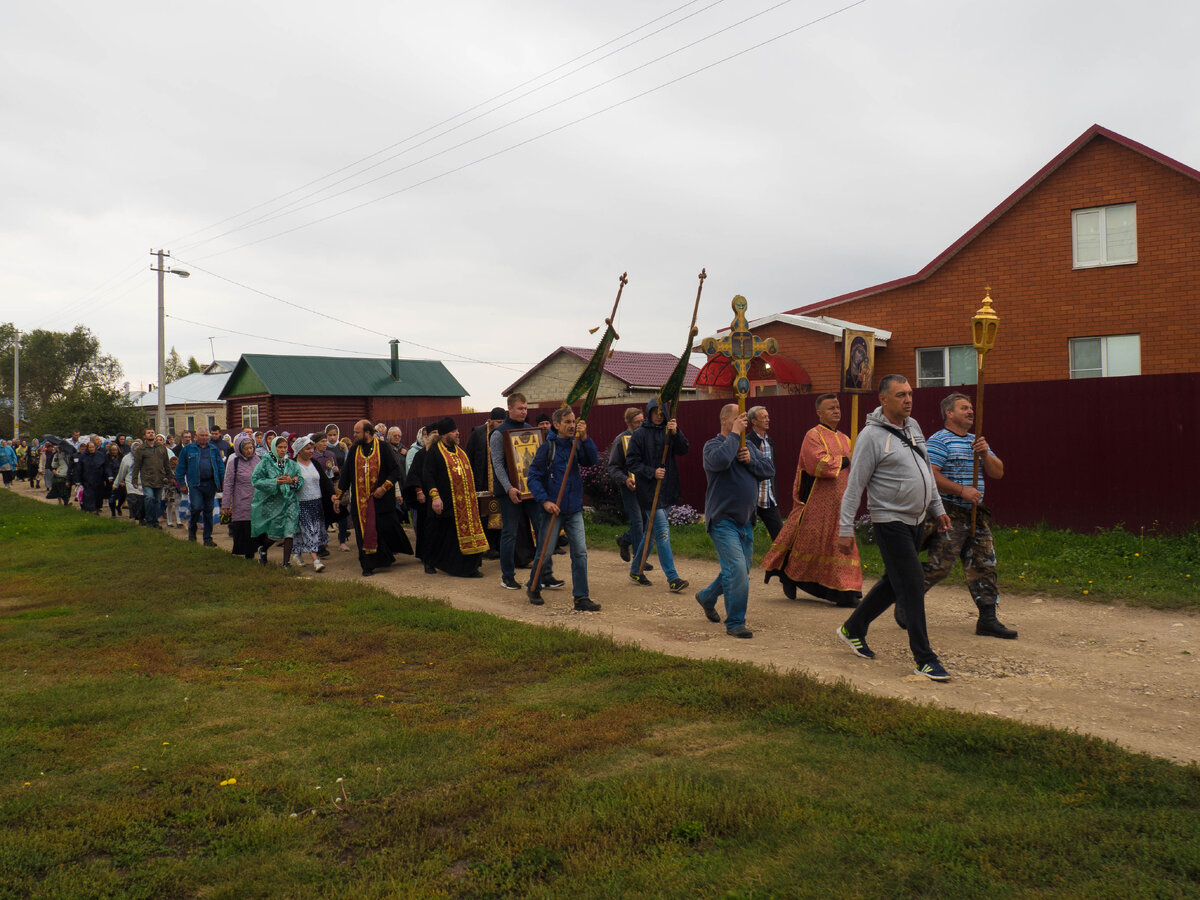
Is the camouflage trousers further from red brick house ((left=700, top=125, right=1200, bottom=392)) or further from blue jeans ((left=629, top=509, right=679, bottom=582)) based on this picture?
red brick house ((left=700, top=125, right=1200, bottom=392))

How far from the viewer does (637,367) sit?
41000 millimetres

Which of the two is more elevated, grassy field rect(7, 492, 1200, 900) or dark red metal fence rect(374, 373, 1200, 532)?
dark red metal fence rect(374, 373, 1200, 532)

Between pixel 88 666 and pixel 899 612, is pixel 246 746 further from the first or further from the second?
pixel 899 612

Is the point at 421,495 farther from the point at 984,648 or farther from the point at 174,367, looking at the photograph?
the point at 174,367

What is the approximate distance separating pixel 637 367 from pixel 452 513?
29.8 metres

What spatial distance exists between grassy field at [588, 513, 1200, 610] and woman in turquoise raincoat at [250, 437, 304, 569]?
488 cm

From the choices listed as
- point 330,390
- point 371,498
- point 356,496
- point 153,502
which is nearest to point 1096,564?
point 371,498

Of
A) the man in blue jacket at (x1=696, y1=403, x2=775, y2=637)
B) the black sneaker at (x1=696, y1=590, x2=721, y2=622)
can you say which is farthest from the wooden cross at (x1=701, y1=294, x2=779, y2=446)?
the black sneaker at (x1=696, y1=590, x2=721, y2=622)

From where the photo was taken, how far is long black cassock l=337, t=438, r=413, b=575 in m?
12.2

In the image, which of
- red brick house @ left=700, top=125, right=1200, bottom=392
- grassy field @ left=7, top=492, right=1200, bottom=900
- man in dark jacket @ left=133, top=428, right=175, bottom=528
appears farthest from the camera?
man in dark jacket @ left=133, top=428, right=175, bottom=528

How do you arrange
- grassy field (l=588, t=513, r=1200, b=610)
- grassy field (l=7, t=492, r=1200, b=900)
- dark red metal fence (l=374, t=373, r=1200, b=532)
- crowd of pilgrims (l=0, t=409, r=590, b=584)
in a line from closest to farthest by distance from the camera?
1. grassy field (l=7, t=492, r=1200, b=900)
2. grassy field (l=588, t=513, r=1200, b=610)
3. dark red metal fence (l=374, t=373, r=1200, b=532)
4. crowd of pilgrims (l=0, t=409, r=590, b=584)

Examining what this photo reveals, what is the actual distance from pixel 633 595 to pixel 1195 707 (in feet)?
16.8

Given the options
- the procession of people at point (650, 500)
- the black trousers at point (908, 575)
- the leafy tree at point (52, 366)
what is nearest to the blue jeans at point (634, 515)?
the procession of people at point (650, 500)

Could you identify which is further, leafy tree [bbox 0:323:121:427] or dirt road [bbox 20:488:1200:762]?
leafy tree [bbox 0:323:121:427]
